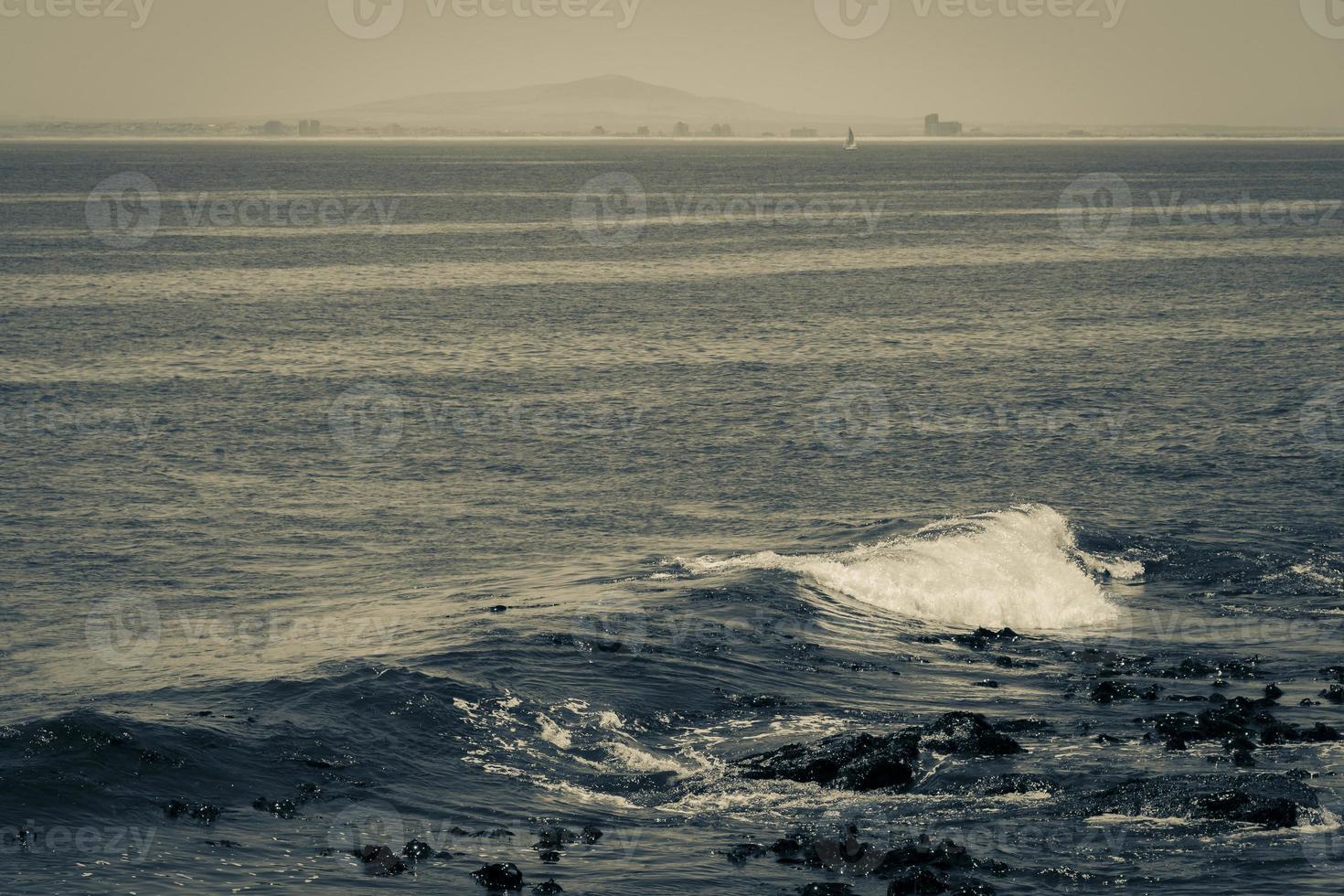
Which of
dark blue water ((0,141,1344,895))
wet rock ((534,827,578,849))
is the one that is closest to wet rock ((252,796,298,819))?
dark blue water ((0,141,1344,895))

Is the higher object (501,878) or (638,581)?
(638,581)

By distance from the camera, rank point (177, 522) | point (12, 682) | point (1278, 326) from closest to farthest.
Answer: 1. point (12, 682)
2. point (177, 522)
3. point (1278, 326)

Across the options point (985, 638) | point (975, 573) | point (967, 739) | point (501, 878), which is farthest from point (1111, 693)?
point (501, 878)

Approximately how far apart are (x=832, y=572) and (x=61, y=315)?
65.8 meters

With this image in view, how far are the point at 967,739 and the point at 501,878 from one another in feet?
34.8

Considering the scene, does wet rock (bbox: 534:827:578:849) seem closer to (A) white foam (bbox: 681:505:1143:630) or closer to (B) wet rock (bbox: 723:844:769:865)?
(B) wet rock (bbox: 723:844:769:865)

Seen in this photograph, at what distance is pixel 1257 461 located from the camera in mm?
57875

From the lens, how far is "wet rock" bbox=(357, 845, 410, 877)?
25297 millimetres

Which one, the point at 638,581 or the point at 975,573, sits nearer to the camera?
the point at 638,581

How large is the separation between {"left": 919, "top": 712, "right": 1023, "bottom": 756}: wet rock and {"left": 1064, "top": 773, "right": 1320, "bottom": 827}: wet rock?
2.47 metres

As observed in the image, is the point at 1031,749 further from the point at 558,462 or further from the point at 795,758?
the point at 558,462

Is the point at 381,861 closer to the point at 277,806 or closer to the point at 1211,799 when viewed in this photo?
the point at 277,806

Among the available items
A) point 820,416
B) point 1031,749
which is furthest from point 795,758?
point 820,416

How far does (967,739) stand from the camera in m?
30.5
